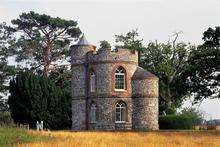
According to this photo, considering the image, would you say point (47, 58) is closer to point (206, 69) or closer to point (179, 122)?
point (179, 122)

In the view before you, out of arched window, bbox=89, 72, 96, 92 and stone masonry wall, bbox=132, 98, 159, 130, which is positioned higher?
arched window, bbox=89, 72, 96, 92

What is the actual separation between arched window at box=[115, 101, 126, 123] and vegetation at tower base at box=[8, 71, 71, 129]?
743cm

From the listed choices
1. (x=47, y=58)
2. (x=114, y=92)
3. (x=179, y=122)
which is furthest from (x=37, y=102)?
(x=47, y=58)

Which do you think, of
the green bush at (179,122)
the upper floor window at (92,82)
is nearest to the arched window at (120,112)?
the upper floor window at (92,82)

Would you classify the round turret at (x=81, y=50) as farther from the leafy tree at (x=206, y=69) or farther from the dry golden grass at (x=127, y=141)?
the dry golden grass at (x=127, y=141)

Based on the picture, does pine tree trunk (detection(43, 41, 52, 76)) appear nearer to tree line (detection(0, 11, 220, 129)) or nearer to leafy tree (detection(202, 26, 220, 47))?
tree line (detection(0, 11, 220, 129))

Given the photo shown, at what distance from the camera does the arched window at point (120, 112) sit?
172ft

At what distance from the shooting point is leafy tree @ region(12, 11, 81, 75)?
71.5m

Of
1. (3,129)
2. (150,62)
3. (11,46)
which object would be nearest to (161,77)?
(150,62)

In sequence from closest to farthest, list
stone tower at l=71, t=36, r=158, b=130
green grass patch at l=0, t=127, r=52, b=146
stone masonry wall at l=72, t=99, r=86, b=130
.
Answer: green grass patch at l=0, t=127, r=52, b=146 < stone tower at l=71, t=36, r=158, b=130 < stone masonry wall at l=72, t=99, r=86, b=130

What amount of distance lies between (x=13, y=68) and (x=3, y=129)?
3972 cm

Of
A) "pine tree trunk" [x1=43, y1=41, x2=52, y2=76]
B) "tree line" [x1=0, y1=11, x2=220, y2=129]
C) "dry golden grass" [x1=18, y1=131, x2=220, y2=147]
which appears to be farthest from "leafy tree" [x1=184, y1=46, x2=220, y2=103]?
"pine tree trunk" [x1=43, y1=41, x2=52, y2=76]

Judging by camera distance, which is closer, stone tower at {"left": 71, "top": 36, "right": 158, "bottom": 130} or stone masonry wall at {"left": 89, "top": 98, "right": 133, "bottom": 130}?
stone masonry wall at {"left": 89, "top": 98, "right": 133, "bottom": 130}

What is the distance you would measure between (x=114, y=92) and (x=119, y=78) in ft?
4.58
